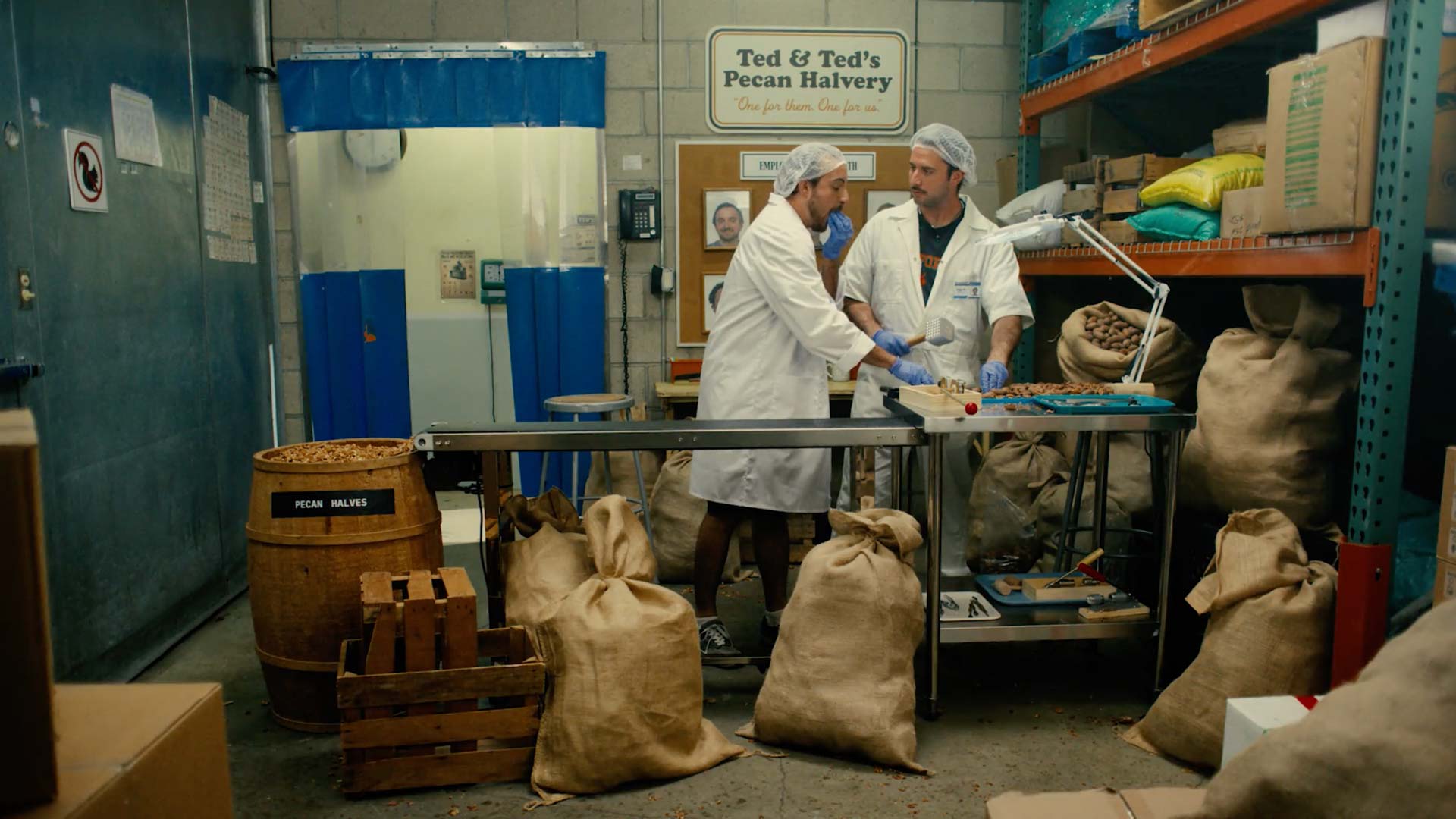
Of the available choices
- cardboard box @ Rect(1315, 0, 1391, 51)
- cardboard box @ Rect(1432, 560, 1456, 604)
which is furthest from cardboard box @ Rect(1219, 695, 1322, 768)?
cardboard box @ Rect(1315, 0, 1391, 51)

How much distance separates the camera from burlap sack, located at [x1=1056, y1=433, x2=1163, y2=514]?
11.3 ft

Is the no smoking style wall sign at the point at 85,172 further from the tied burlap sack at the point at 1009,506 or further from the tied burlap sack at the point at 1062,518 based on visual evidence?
the tied burlap sack at the point at 1062,518

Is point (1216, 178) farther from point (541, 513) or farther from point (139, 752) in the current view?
point (139, 752)

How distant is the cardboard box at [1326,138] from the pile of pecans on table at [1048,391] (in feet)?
1.98

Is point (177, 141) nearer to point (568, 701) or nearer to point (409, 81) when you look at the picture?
point (409, 81)

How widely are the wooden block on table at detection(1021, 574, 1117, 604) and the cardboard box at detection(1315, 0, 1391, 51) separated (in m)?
1.42

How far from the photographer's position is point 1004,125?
15.5 ft

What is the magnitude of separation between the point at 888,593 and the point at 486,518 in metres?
1.00

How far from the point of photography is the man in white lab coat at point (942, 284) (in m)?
3.49

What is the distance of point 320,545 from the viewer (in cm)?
240

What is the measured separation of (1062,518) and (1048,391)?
76 cm

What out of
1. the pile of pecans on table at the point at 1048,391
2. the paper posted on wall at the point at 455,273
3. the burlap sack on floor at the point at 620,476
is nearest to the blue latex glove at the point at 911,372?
the pile of pecans on table at the point at 1048,391

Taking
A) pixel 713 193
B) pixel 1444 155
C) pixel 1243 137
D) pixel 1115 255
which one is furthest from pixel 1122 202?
pixel 713 193

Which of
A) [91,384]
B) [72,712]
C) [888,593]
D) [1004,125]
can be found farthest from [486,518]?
[1004,125]
